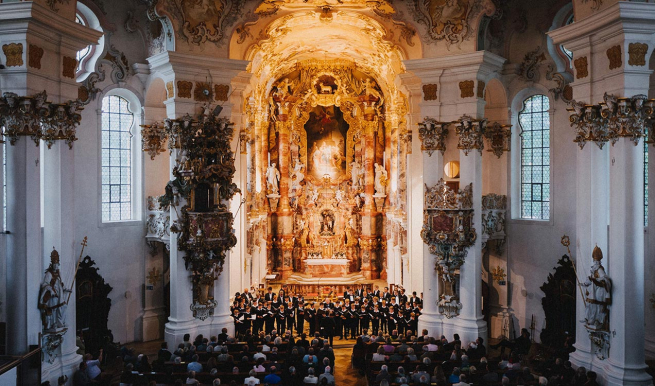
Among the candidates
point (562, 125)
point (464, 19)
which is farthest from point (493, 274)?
point (464, 19)

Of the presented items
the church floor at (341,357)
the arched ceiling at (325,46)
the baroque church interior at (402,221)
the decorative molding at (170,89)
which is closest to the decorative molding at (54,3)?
the baroque church interior at (402,221)

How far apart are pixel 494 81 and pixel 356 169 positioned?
14642 millimetres

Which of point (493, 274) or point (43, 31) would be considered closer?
point (43, 31)

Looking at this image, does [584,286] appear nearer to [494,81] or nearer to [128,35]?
[494,81]

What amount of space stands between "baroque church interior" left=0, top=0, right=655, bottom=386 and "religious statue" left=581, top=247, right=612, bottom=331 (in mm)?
55

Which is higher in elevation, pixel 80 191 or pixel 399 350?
pixel 80 191

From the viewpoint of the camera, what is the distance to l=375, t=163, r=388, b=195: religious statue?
3428 centimetres

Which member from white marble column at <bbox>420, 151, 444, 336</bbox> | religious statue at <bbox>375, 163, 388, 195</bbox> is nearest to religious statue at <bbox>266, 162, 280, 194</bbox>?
religious statue at <bbox>375, 163, 388, 195</bbox>

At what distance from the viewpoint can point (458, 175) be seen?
2181 cm

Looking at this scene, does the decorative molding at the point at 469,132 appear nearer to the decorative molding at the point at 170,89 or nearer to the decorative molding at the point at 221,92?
the decorative molding at the point at 221,92

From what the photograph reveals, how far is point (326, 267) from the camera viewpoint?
34094 mm

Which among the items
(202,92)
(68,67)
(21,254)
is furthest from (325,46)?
(21,254)

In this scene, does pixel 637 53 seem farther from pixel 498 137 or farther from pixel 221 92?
pixel 221 92

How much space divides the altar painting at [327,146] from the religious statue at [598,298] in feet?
70.5
